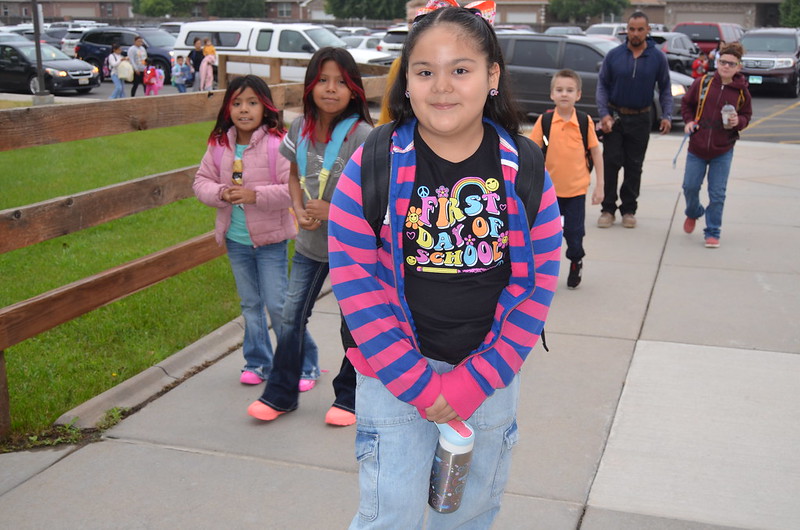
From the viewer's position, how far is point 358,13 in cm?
8300

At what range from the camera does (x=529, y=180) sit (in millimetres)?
2367

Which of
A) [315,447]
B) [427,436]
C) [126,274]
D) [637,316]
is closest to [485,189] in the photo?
[427,436]

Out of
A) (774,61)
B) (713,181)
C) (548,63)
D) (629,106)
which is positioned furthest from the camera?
(774,61)

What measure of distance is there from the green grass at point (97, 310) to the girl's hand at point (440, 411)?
8.53ft

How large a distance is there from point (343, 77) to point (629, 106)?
508 cm

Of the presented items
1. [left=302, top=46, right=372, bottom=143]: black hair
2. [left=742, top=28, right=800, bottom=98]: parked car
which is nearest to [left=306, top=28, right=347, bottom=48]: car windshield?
[left=742, top=28, right=800, bottom=98]: parked car

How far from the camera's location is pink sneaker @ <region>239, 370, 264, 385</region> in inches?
191

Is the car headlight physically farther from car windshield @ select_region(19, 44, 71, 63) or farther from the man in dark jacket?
the man in dark jacket

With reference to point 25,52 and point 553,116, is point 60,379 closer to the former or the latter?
point 553,116

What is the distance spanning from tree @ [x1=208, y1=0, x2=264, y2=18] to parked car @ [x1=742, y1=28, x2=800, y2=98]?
239 feet

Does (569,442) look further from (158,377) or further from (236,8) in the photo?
(236,8)

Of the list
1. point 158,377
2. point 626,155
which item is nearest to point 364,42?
point 626,155

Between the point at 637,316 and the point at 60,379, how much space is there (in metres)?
3.62

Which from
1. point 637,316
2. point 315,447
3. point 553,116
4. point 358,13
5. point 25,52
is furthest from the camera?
point 358,13
